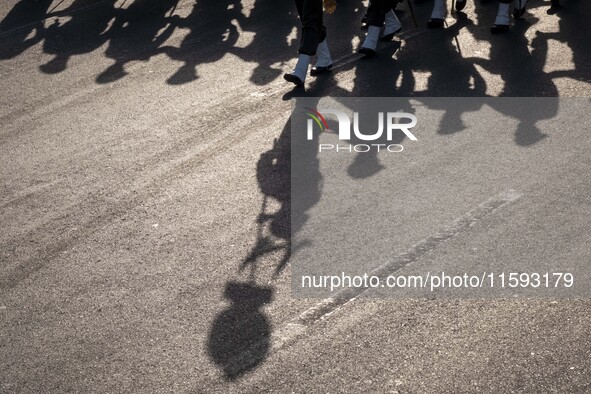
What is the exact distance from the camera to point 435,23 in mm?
12453

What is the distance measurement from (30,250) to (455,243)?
3.69 metres

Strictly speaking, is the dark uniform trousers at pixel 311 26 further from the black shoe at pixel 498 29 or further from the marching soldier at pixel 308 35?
the black shoe at pixel 498 29

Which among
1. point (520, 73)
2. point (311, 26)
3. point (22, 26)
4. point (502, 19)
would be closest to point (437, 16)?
point (502, 19)

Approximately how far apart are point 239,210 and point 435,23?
18.3 ft

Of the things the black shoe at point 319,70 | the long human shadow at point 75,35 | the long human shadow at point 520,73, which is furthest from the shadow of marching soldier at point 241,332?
the long human shadow at point 75,35

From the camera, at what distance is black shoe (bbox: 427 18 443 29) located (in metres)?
12.5

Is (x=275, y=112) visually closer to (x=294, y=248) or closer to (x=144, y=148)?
(x=144, y=148)

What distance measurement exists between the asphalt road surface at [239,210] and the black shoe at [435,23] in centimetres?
24

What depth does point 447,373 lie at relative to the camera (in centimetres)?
598

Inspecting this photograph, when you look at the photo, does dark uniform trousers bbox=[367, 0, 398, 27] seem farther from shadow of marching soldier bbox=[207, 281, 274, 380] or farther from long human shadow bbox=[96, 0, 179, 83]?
shadow of marching soldier bbox=[207, 281, 274, 380]

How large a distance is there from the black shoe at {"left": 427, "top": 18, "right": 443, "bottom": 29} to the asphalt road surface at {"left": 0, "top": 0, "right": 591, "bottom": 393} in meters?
0.24

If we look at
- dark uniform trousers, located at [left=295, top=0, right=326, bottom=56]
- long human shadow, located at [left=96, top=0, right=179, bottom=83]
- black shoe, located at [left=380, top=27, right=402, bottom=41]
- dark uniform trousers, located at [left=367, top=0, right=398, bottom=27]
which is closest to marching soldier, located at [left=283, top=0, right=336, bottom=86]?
dark uniform trousers, located at [left=295, top=0, right=326, bottom=56]

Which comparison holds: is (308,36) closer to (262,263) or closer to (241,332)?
(262,263)

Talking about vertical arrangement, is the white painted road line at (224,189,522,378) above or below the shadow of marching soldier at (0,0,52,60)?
below
